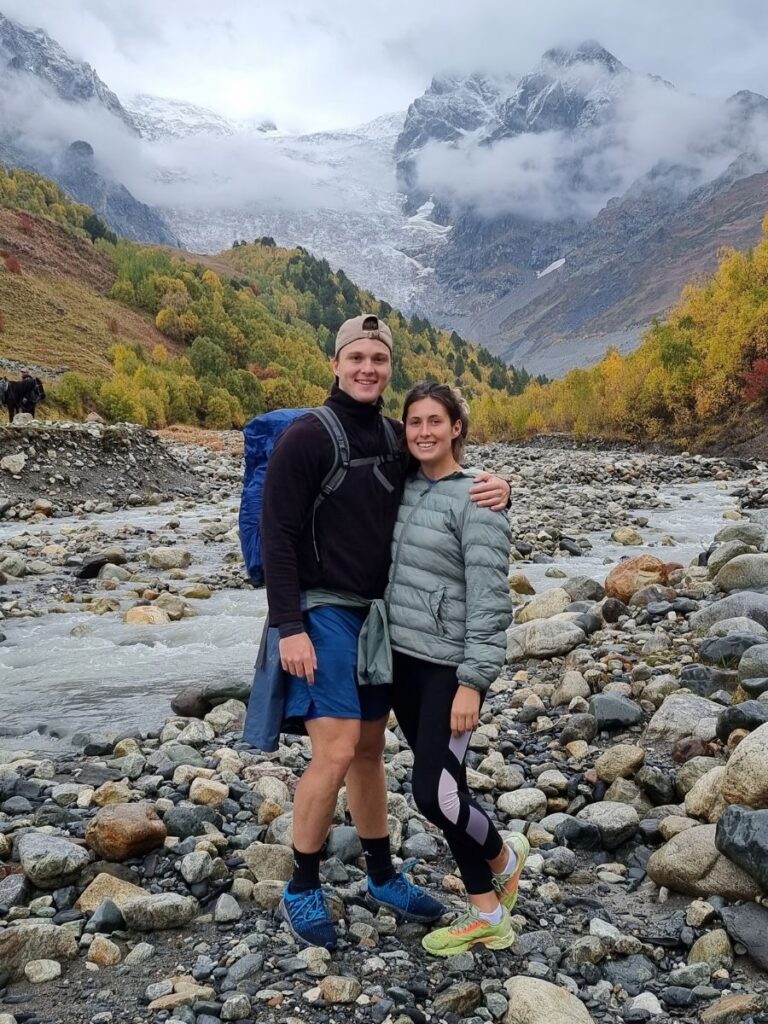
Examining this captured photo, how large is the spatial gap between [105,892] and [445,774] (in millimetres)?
1882

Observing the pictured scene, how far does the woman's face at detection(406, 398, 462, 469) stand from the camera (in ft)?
12.3

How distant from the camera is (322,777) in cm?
369

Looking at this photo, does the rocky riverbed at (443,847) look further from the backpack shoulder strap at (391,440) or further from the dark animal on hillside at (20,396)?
the dark animal on hillside at (20,396)

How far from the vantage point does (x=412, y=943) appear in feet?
12.6

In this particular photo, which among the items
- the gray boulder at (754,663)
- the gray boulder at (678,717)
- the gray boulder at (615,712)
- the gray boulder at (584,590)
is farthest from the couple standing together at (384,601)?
the gray boulder at (584,590)

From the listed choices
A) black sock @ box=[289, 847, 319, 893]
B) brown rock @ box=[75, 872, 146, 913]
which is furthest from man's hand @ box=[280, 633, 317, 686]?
brown rock @ box=[75, 872, 146, 913]

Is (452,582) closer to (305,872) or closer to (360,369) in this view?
(360,369)

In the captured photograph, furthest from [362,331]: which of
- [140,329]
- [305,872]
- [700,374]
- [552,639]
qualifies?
[140,329]

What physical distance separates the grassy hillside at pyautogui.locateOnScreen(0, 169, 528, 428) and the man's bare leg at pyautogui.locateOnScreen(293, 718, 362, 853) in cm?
3475

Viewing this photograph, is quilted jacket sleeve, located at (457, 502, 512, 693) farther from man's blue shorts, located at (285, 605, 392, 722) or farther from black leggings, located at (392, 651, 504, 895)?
man's blue shorts, located at (285, 605, 392, 722)

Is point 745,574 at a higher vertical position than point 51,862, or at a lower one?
higher

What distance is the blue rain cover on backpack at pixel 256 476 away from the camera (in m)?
3.82

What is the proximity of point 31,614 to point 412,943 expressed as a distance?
9.16 meters

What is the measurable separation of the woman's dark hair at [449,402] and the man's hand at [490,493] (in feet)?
0.91
